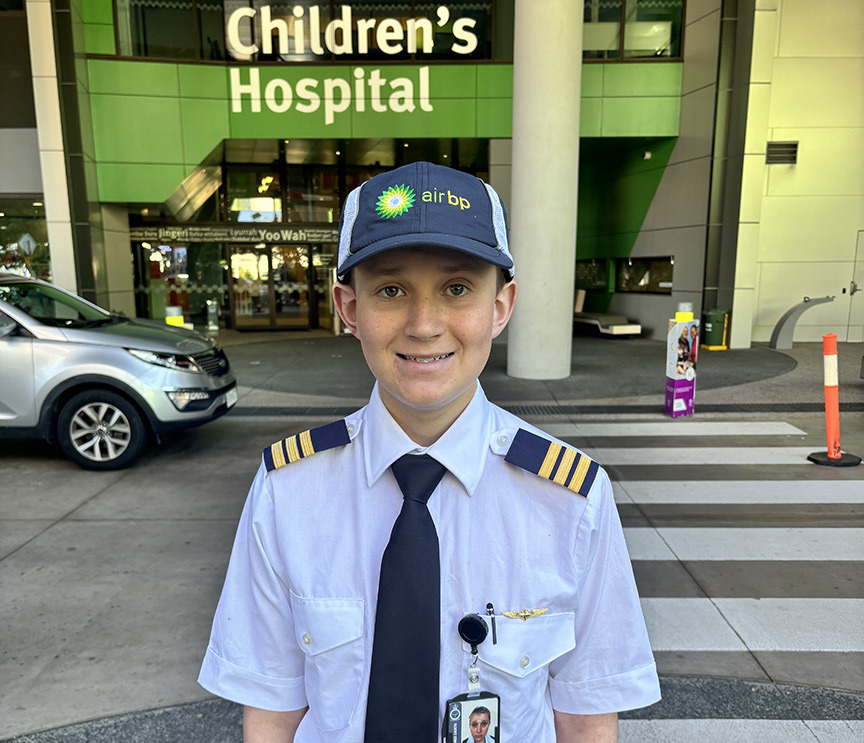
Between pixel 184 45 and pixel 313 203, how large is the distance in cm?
531

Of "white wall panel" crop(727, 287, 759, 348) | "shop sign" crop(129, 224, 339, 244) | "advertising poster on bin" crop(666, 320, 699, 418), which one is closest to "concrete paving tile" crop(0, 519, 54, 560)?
"advertising poster on bin" crop(666, 320, 699, 418)

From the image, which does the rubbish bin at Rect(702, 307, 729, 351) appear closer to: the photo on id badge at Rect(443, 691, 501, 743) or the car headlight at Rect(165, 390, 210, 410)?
the car headlight at Rect(165, 390, 210, 410)

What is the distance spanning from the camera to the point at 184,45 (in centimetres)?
1508

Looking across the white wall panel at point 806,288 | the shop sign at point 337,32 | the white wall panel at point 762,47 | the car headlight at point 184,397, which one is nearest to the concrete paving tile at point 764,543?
the car headlight at point 184,397

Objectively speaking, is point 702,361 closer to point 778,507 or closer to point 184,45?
point 778,507

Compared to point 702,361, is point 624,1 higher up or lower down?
higher up

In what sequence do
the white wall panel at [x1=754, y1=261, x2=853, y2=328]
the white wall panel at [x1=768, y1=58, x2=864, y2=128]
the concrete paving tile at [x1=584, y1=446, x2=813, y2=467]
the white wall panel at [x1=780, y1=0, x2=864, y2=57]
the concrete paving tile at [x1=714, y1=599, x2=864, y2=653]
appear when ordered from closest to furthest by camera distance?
the concrete paving tile at [x1=714, y1=599, x2=864, y2=653], the concrete paving tile at [x1=584, y1=446, x2=813, y2=467], the white wall panel at [x1=780, y1=0, x2=864, y2=57], the white wall panel at [x1=768, y1=58, x2=864, y2=128], the white wall panel at [x1=754, y1=261, x2=853, y2=328]

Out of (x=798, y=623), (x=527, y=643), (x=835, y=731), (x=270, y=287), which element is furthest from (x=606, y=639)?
(x=270, y=287)

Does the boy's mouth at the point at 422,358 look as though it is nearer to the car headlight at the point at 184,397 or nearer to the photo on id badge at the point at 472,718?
the photo on id badge at the point at 472,718

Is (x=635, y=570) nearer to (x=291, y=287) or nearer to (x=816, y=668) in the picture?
(x=816, y=668)

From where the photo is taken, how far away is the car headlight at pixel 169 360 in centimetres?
647

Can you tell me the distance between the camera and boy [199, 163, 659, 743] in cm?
130

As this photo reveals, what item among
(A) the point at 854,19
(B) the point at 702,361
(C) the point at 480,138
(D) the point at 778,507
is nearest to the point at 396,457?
(D) the point at 778,507

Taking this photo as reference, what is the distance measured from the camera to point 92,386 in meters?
6.40
